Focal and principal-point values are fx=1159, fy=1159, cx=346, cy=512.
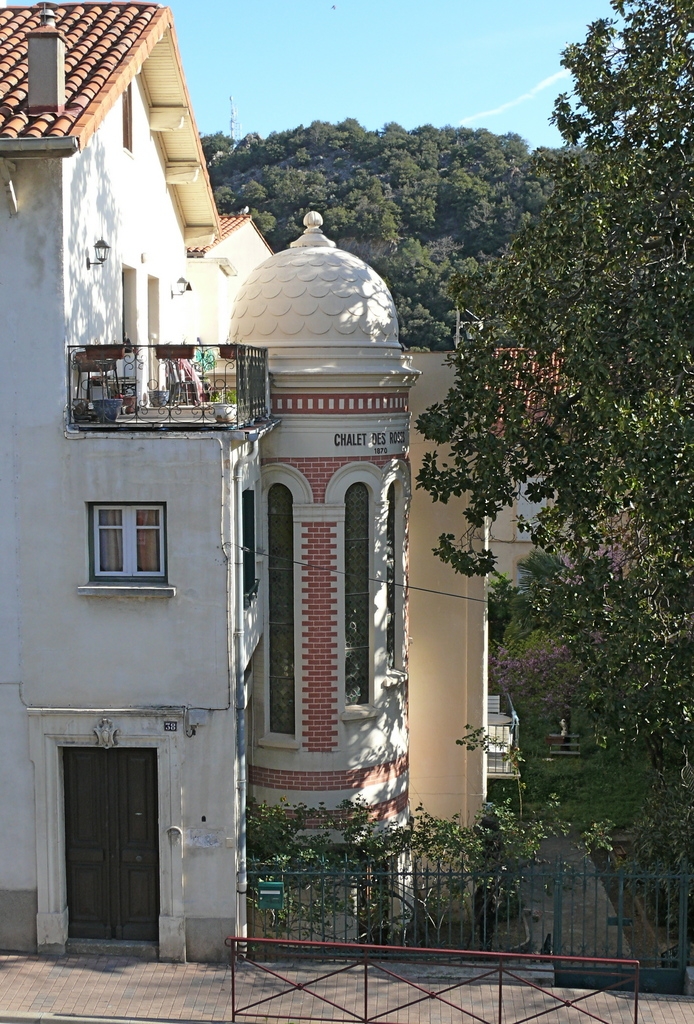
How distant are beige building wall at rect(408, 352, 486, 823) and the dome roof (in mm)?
2224

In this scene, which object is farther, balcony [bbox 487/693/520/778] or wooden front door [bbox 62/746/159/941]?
balcony [bbox 487/693/520/778]

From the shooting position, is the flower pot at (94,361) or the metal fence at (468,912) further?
the metal fence at (468,912)

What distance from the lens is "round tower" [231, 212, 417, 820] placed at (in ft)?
50.0

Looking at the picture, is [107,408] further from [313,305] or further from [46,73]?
[313,305]

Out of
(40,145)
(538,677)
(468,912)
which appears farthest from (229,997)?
(538,677)

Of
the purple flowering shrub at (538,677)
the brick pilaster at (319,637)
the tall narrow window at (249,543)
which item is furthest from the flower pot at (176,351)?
the purple flowering shrub at (538,677)

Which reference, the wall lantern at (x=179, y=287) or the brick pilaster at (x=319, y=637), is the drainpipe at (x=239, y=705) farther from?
the wall lantern at (x=179, y=287)

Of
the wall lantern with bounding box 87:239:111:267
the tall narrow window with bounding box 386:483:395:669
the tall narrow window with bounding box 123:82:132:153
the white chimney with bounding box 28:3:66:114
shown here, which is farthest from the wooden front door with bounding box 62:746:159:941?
the tall narrow window with bounding box 123:82:132:153

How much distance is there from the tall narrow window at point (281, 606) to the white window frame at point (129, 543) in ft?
9.89

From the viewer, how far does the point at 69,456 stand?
40.8ft

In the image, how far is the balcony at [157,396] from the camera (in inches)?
488

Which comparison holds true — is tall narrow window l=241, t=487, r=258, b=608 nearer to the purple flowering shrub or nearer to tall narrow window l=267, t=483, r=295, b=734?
tall narrow window l=267, t=483, r=295, b=734

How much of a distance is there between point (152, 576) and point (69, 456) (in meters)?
1.57

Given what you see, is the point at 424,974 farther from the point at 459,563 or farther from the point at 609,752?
the point at 609,752
